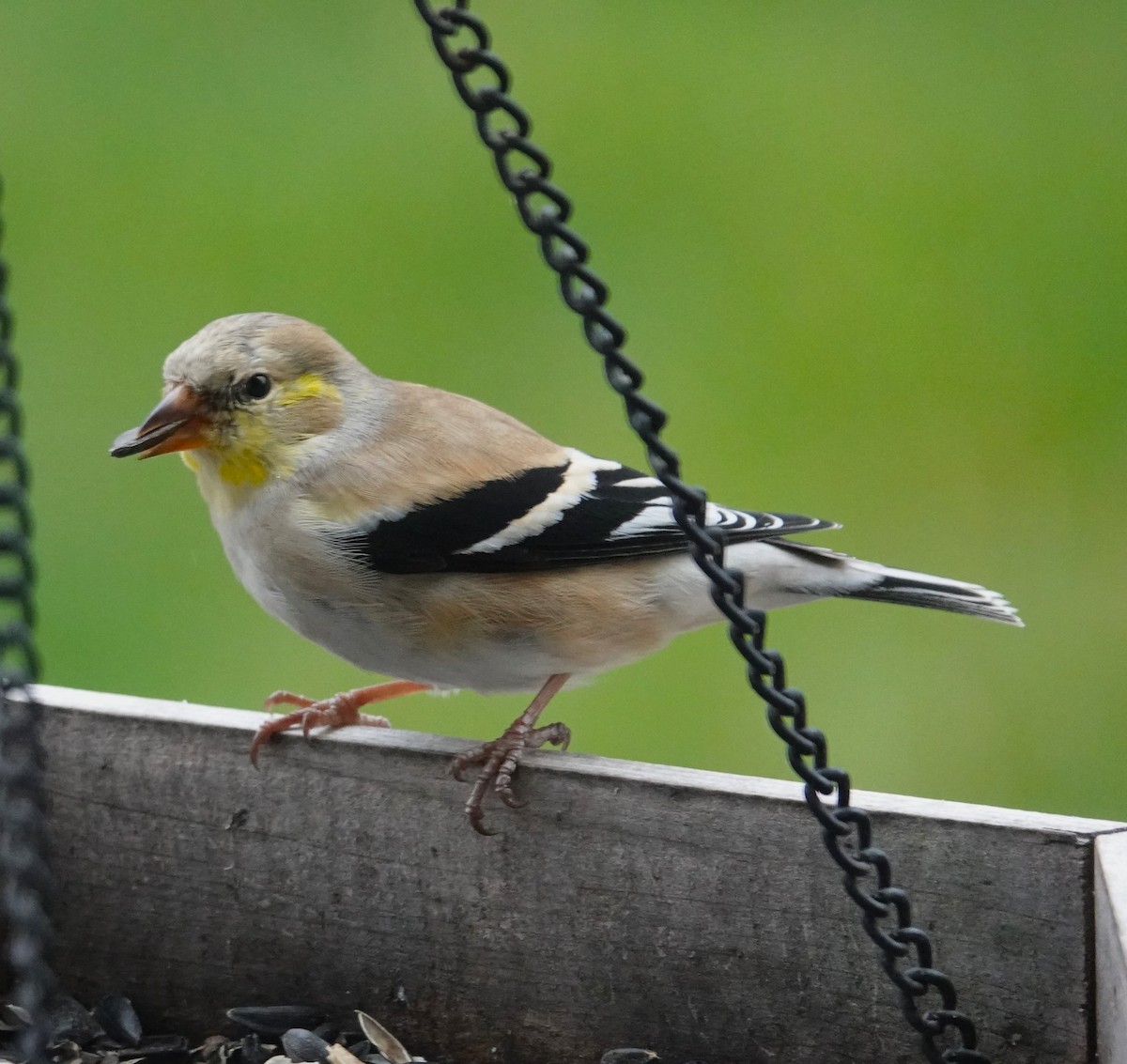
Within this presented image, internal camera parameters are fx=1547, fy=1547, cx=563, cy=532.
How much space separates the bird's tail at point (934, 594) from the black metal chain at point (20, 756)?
1.19 metres

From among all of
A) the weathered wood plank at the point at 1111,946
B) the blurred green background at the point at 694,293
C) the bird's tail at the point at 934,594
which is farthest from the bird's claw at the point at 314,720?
the blurred green background at the point at 694,293

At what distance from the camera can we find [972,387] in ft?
12.6

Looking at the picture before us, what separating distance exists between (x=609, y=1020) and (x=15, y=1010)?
2.54ft

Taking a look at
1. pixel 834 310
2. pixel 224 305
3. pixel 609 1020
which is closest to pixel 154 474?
pixel 224 305

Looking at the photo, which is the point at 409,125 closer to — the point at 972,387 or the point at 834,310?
the point at 834,310

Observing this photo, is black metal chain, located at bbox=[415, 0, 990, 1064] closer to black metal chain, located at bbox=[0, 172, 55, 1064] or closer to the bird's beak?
black metal chain, located at bbox=[0, 172, 55, 1064]

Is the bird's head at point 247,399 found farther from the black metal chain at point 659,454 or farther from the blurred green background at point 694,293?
the blurred green background at point 694,293

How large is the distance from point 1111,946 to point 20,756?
3.62ft

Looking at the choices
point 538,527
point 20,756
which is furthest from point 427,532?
point 20,756

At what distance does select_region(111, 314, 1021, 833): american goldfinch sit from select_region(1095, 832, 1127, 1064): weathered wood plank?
2.03 ft

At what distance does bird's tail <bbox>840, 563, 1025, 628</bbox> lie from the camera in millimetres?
2199

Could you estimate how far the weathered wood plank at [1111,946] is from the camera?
1431 mm

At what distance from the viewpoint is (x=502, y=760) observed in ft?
6.23

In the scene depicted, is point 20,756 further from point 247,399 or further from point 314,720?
point 247,399
